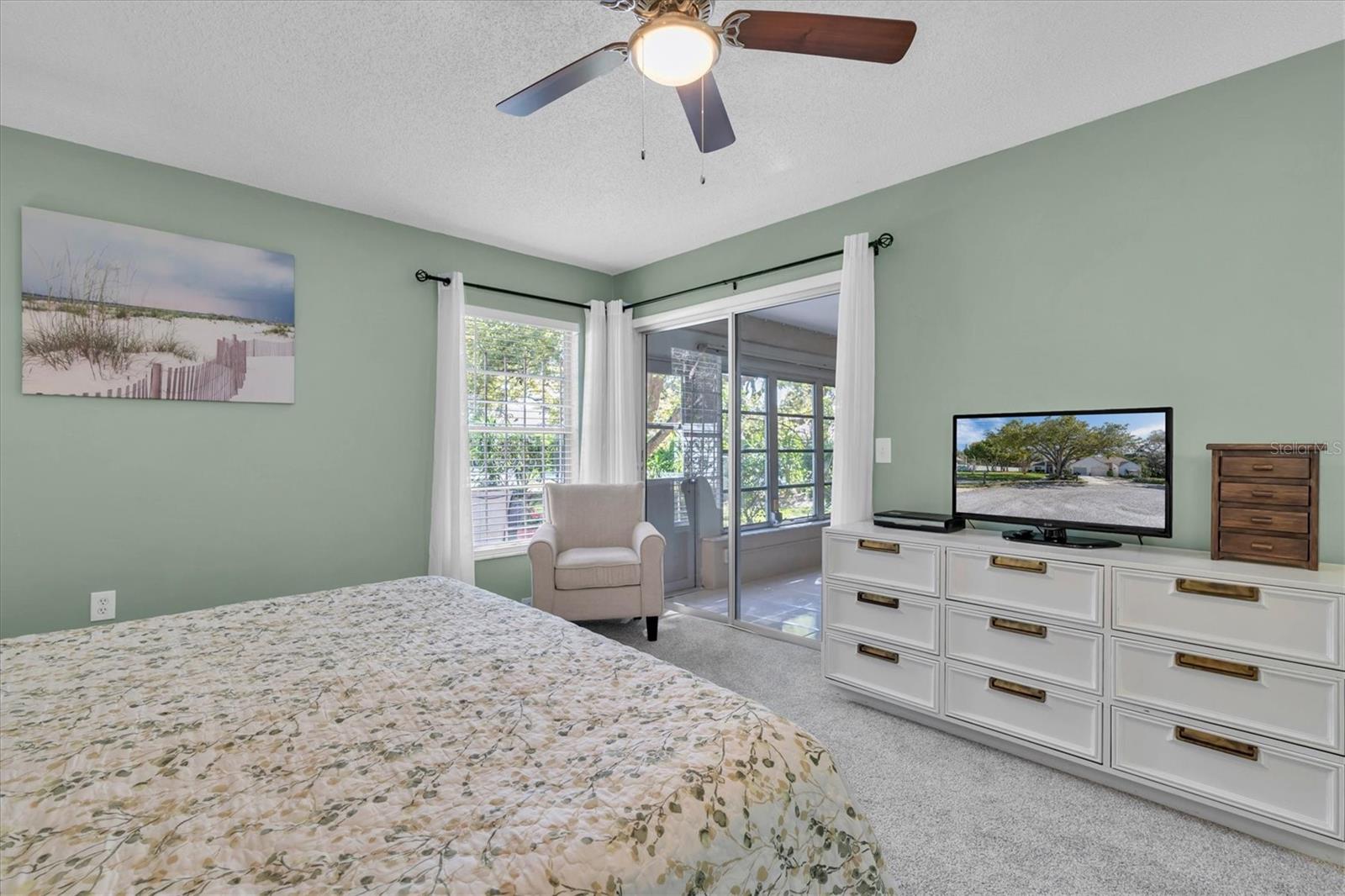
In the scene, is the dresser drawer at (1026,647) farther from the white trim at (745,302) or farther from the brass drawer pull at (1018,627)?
the white trim at (745,302)

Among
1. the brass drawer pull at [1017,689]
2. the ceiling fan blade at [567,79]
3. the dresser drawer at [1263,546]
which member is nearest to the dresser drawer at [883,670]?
the brass drawer pull at [1017,689]

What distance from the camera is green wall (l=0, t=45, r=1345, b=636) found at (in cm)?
224

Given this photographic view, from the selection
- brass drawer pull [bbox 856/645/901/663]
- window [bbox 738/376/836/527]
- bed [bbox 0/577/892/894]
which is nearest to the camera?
bed [bbox 0/577/892/894]

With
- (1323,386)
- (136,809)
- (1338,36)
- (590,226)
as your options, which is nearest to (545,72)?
(590,226)

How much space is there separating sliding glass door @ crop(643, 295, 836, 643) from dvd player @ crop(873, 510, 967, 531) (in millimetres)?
734

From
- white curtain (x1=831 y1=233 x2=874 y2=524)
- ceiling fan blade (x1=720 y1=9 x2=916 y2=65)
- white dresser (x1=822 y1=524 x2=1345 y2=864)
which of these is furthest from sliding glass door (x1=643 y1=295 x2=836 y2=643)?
ceiling fan blade (x1=720 y1=9 x2=916 y2=65)

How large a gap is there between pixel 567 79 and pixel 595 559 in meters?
2.62

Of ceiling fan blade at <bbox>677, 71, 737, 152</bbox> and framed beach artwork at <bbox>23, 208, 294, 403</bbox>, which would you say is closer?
ceiling fan blade at <bbox>677, 71, 737, 152</bbox>

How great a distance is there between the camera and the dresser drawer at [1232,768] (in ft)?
5.91

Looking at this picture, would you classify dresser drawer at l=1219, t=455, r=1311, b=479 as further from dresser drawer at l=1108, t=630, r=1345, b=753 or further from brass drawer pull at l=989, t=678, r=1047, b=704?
brass drawer pull at l=989, t=678, r=1047, b=704

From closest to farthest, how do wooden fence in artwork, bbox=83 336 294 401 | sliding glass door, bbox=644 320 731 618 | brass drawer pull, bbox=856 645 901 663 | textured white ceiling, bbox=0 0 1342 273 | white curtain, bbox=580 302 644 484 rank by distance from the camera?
textured white ceiling, bbox=0 0 1342 273 < brass drawer pull, bbox=856 645 901 663 < wooden fence in artwork, bbox=83 336 294 401 < sliding glass door, bbox=644 320 731 618 < white curtain, bbox=580 302 644 484

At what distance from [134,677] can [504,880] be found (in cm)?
126

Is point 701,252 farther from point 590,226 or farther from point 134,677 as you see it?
point 134,677

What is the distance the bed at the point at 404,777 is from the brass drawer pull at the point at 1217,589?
159 centimetres
